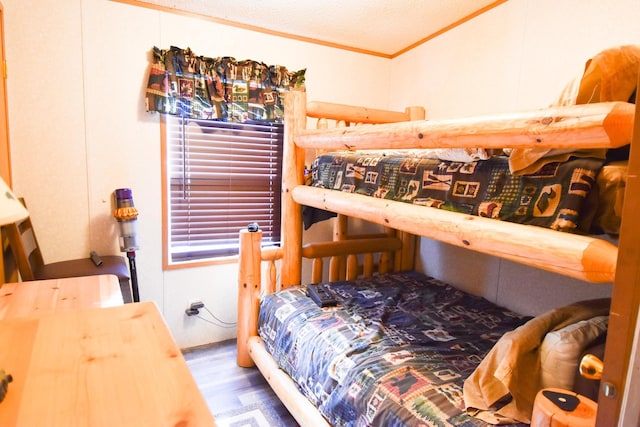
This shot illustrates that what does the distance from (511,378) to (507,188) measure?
60 centimetres

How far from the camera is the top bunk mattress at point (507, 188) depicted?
3.38ft

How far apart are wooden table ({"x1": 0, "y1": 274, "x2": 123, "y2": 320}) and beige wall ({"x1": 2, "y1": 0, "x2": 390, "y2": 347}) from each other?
1.00 m

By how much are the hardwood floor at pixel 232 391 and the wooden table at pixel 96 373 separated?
125cm

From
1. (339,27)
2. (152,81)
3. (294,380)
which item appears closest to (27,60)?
(152,81)

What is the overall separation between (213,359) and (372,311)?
1.25 metres

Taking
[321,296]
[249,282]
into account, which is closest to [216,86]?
[249,282]

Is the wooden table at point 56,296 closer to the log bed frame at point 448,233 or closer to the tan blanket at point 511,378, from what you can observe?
the log bed frame at point 448,233

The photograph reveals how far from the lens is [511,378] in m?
1.10

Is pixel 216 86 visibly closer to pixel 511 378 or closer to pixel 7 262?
pixel 7 262

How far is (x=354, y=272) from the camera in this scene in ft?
9.04

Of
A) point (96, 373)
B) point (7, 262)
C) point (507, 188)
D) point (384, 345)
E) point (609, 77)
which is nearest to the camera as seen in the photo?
point (96, 373)

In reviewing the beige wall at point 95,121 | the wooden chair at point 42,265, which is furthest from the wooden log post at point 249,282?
the wooden chair at point 42,265

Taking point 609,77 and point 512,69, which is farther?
point 512,69

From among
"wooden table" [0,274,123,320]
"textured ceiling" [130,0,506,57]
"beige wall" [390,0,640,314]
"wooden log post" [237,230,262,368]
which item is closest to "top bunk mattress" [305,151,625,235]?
"wooden log post" [237,230,262,368]
